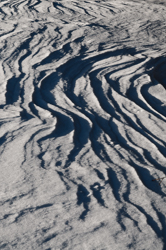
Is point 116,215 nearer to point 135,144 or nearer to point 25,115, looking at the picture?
point 135,144

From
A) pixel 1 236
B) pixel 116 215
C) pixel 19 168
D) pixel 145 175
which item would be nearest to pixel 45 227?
pixel 1 236

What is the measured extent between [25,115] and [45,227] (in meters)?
1.30

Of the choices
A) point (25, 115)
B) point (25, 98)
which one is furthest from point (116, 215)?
point (25, 98)

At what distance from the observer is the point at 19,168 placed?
6.79ft

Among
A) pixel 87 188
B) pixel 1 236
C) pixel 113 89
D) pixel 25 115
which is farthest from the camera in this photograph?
pixel 113 89

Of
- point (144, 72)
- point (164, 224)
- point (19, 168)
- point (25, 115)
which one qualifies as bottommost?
point (164, 224)

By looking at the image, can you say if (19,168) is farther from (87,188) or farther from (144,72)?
(144,72)

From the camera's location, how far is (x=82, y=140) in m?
2.41

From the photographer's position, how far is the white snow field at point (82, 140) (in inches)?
63.9

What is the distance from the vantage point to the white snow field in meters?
1.62

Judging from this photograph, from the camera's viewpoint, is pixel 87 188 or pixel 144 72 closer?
pixel 87 188

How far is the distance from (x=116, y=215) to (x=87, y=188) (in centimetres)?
26

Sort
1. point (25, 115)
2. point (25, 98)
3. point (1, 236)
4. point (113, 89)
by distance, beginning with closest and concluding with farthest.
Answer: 1. point (1, 236)
2. point (25, 115)
3. point (25, 98)
4. point (113, 89)

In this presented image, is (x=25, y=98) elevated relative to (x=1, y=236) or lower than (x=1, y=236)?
elevated
